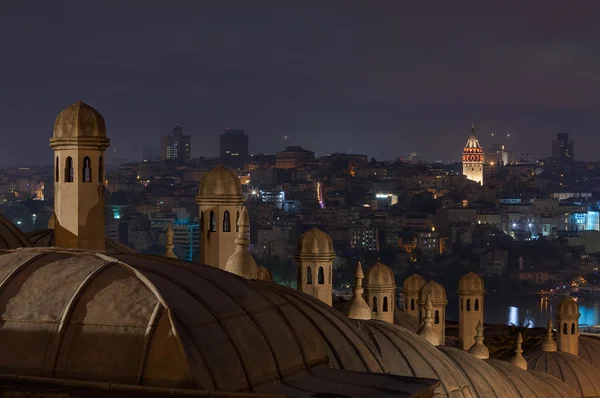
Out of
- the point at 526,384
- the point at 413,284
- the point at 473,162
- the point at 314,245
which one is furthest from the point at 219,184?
the point at 473,162

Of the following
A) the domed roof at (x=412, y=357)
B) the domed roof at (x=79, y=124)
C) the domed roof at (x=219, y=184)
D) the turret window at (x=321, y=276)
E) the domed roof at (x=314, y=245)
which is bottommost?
the domed roof at (x=412, y=357)

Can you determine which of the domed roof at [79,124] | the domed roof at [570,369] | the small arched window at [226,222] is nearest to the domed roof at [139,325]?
the domed roof at [79,124]

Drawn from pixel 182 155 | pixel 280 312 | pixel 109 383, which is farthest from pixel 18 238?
pixel 182 155

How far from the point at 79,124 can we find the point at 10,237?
0.91 meters

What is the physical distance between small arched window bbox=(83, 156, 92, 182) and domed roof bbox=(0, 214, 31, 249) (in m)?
0.57

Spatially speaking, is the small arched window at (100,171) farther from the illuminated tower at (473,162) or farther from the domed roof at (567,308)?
the illuminated tower at (473,162)

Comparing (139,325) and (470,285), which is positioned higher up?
(139,325)

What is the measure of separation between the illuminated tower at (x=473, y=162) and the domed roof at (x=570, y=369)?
96.8 m

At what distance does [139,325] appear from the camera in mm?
3590

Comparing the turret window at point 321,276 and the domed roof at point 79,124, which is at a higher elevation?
the domed roof at point 79,124

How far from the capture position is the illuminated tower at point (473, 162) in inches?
4683

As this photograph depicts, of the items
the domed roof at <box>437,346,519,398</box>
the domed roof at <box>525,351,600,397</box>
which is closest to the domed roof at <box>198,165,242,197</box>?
the domed roof at <box>437,346,519,398</box>

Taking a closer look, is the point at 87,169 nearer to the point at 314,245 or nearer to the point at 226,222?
the point at 226,222

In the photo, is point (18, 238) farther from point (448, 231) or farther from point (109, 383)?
point (448, 231)
